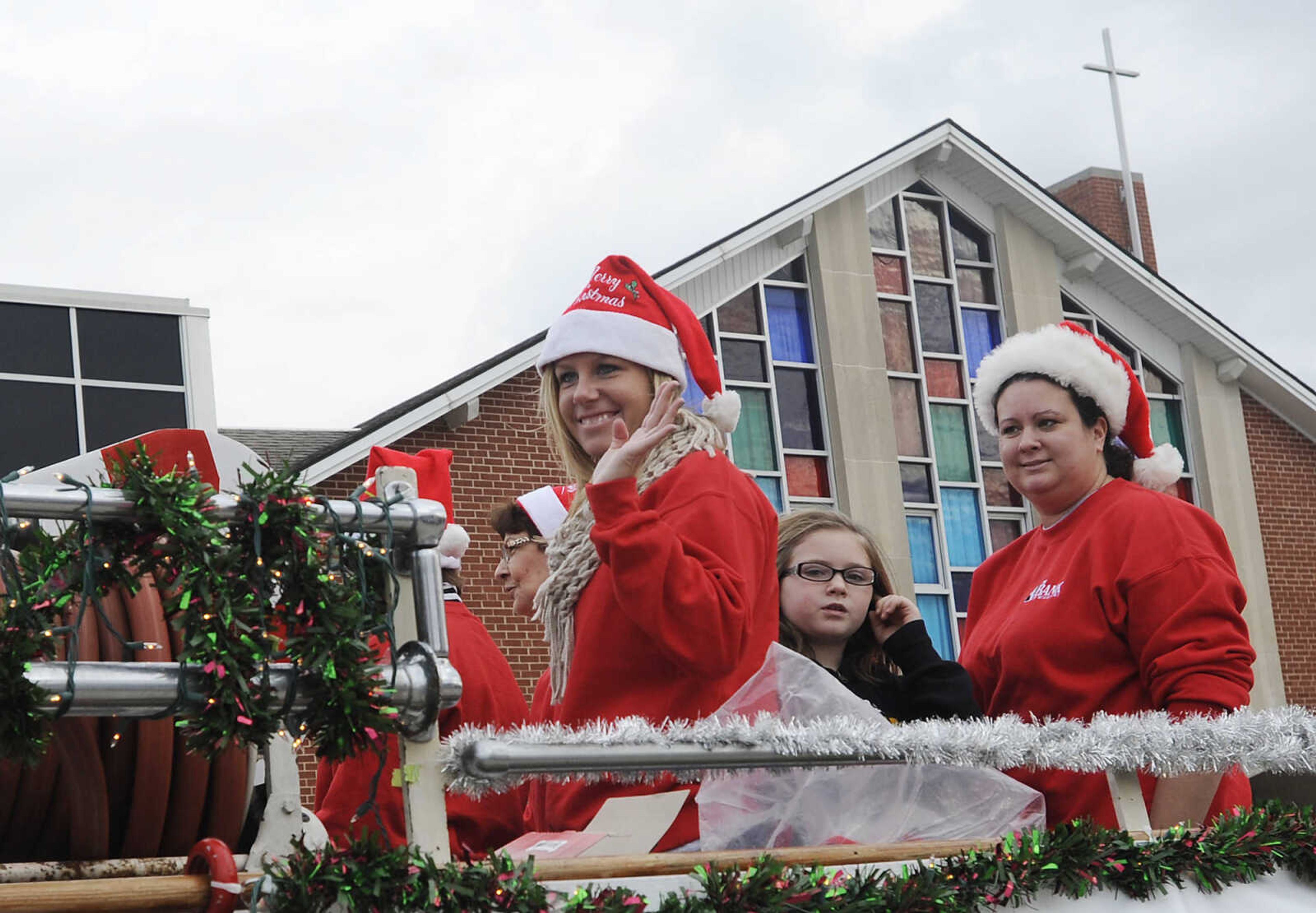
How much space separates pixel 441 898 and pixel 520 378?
12.0m

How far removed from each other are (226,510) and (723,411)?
1603 millimetres

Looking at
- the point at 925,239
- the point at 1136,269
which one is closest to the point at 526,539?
the point at 925,239

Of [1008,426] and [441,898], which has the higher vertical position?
[1008,426]

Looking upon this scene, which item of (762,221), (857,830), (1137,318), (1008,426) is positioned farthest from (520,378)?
(857,830)

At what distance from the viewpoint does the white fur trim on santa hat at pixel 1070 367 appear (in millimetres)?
3664

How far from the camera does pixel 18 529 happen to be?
1.89m

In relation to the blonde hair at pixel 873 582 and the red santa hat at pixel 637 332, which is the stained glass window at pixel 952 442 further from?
the red santa hat at pixel 637 332

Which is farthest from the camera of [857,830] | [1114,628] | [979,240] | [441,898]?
[979,240]

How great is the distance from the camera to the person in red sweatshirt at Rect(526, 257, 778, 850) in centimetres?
270

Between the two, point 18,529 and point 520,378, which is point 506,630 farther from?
point 18,529

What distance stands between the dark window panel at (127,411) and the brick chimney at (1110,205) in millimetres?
12472

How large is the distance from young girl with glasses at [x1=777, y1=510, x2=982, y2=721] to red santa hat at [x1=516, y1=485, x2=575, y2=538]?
1.10 meters

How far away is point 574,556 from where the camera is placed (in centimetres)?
308

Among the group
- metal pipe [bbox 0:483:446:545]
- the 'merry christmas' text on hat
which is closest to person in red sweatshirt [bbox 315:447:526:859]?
metal pipe [bbox 0:483:446:545]
